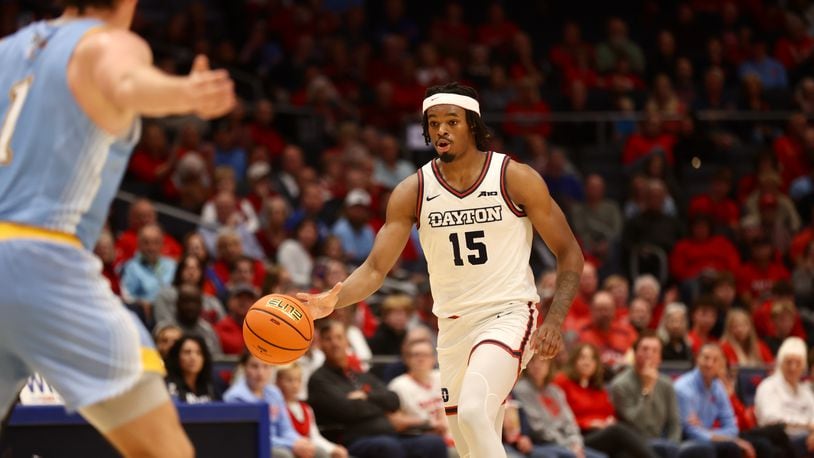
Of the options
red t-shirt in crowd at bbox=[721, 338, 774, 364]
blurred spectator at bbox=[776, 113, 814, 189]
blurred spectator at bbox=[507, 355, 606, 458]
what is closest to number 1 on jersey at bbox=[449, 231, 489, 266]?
blurred spectator at bbox=[507, 355, 606, 458]

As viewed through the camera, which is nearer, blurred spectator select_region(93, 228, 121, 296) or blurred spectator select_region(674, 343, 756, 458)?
blurred spectator select_region(93, 228, 121, 296)

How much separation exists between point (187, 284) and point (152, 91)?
294 inches

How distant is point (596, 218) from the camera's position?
634 inches

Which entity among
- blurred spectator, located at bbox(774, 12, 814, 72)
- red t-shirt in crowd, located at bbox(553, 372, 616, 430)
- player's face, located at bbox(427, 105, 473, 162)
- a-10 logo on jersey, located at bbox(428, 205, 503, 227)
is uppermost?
blurred spectator, located at bbox(774, 12, 814, 72)

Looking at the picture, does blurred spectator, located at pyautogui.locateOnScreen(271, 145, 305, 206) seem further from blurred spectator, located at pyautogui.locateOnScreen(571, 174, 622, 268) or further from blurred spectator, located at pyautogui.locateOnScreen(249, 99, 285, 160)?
blurred spectator, located at pyautogui.locateOnScreen(571, 174, 622, 268)

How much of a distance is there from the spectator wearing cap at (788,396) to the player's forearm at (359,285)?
602 cm

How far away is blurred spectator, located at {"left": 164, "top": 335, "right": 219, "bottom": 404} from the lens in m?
9.77

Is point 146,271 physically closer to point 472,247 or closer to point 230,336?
point 230,336

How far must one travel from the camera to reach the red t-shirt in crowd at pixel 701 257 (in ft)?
50.9

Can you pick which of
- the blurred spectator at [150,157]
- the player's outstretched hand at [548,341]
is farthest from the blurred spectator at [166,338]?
the blurred spectator at [150,157]

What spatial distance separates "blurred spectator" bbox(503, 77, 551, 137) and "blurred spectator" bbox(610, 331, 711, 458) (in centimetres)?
632

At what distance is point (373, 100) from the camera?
1788 cm

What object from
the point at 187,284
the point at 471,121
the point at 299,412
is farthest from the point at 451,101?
the point at 187,284

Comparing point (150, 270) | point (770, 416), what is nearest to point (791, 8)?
point (770, 416)
